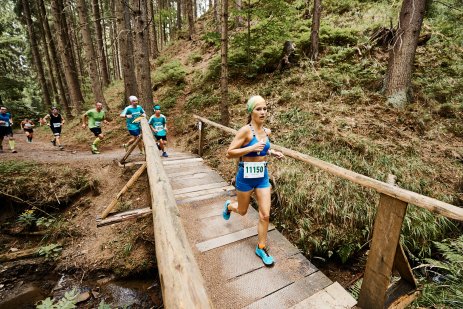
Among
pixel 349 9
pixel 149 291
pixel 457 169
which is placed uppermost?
pixel 349 9

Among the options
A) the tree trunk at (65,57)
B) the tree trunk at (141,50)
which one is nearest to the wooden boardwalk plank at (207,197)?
the tree trunk at (141,50)

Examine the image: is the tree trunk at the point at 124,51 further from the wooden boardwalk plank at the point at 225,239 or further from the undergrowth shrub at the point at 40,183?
the wooden boardwalk plank at the point at 225,239

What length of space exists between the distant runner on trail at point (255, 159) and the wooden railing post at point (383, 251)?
1199 mm

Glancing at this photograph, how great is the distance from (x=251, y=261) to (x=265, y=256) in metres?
0.22

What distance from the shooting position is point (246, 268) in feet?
10.7

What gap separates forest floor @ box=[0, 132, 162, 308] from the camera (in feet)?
15.3

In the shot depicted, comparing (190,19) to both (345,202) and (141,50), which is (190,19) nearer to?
(141,50)

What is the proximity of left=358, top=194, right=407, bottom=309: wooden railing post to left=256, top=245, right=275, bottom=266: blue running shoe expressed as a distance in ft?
3.74

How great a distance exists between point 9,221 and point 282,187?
710cm

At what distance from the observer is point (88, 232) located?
5.99m

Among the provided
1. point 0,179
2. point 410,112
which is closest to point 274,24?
point 410,112

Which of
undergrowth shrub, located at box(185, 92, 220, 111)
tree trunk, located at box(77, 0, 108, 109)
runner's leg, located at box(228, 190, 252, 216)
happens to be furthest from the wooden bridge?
tree trunk, located at box(77, 0, 108, 109)

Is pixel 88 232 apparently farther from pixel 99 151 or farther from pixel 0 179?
pixel 99 151

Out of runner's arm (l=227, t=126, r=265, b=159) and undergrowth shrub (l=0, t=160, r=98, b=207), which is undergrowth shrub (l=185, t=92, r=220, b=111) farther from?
runner's arm (l=227, t=126, r=265, b=159)
